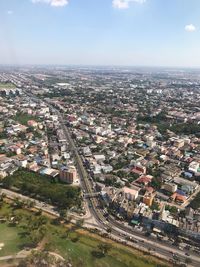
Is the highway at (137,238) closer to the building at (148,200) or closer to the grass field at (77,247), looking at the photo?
the grass field at (77,247)

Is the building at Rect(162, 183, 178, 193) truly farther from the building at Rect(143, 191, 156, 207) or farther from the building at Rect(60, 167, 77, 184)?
the building at Rect(60, 167, 77, 184)

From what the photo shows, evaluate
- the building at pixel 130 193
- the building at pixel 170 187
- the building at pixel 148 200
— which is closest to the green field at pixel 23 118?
the building at pixel 130 193

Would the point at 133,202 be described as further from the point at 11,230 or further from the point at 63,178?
the point at 11,230

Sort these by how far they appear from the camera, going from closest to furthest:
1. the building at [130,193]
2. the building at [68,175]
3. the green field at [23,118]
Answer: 1. the building at [130,193]
2. the building at [68,175]
3. the green field at [23,118]

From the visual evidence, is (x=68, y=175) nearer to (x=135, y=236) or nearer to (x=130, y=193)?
(x=130, y=193)

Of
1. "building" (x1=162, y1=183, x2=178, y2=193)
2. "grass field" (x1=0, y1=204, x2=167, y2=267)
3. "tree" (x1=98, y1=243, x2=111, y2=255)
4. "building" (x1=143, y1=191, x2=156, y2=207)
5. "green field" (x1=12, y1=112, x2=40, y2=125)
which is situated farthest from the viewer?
"green field" (x1=12, y1=112, x2=40, y2=125)

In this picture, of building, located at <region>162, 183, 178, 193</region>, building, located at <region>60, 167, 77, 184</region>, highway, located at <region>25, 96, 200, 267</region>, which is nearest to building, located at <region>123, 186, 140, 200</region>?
highway, located at <region>25, 96, 200, 267</region>
